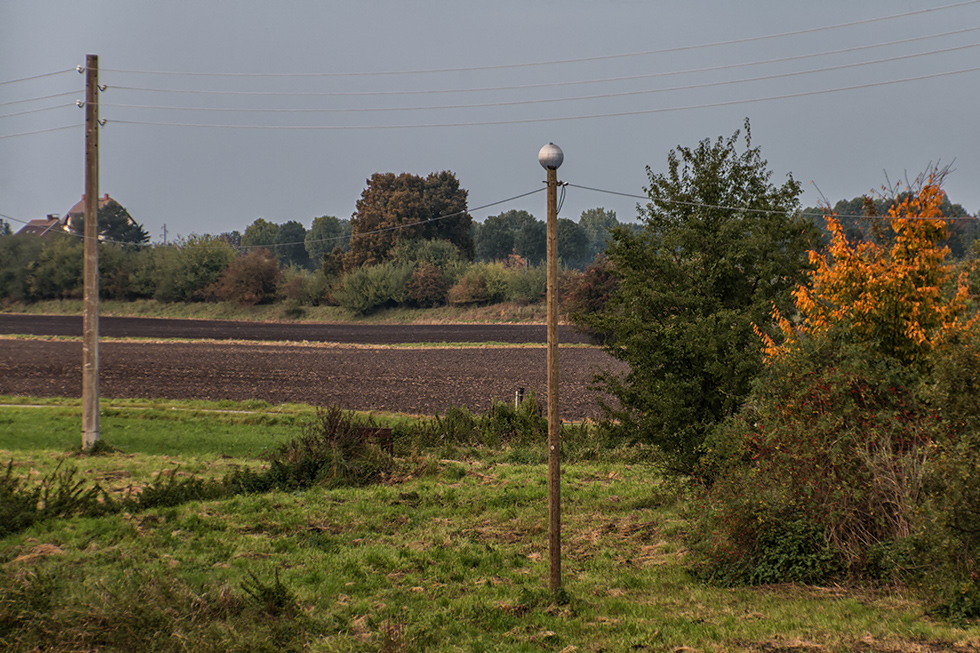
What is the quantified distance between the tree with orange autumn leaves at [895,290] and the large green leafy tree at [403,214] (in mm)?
67379

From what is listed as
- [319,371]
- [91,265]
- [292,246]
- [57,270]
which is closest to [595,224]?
[292,246]

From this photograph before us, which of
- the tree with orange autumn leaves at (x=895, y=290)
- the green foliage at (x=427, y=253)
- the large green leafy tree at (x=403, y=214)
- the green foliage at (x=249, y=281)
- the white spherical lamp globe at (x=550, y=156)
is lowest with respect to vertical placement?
the tree with orange autumn leaves at (x=895, y=290)

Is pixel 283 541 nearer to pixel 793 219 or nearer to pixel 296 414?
pixel 793 219

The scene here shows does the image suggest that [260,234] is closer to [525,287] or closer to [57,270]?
[57,270]

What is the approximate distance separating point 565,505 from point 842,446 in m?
6.38

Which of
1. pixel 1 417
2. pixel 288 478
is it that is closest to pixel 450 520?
pixel 288 478

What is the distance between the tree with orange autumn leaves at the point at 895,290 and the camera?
42.7ft

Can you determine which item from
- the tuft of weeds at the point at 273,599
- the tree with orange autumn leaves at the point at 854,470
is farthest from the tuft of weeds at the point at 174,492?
the tree with orange autumn leaves at the point at 854,470

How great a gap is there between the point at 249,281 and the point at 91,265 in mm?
64227

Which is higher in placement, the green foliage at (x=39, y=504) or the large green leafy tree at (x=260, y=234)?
the large green leafy tree at (x=260, y=234)

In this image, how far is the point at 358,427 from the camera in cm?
1747

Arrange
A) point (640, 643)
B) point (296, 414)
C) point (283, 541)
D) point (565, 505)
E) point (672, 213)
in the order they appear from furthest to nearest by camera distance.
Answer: point (296, 414) → point (672, 213) → point (565, 505) → point (283, 541) → point (640, 643)

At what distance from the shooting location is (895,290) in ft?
42.9

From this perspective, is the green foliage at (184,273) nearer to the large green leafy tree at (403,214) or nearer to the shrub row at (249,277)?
the shrub row at (249,277)
